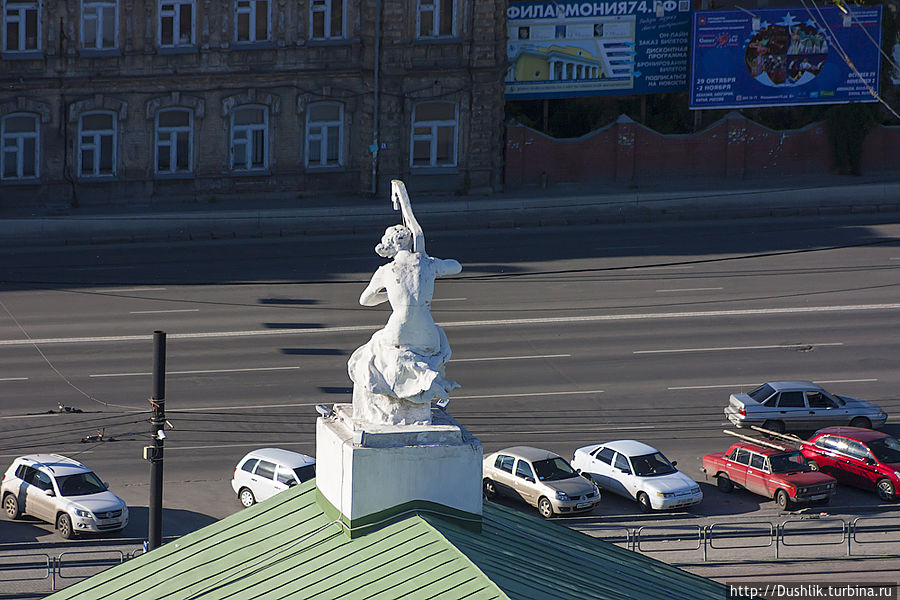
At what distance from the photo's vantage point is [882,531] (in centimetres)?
2895

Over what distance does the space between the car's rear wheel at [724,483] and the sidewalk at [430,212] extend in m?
24.8

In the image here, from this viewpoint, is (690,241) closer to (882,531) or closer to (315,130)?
(315,130)

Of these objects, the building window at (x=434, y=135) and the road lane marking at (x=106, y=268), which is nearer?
the road lane marking at (x=106, y=268)

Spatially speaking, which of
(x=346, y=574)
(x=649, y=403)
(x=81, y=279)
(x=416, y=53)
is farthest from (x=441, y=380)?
(x=416, y=53)

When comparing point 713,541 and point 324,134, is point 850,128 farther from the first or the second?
point 713,541

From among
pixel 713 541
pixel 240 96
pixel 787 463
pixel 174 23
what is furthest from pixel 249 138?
pixel 713 541

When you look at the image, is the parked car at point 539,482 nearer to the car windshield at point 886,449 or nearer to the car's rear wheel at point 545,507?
the car's rear wheel at point 545,507

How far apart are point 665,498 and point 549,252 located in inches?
854

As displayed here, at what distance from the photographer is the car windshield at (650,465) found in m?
31.5

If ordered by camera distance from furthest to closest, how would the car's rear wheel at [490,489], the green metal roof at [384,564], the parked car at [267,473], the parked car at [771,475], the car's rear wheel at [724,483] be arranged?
1. the car's rear wheel at [724,483]
2. the car's rear wheel at [490,489]
3. the parked car at [771,475]
4. the parked car at [267,473]
5. the green metal roof at [384,564]

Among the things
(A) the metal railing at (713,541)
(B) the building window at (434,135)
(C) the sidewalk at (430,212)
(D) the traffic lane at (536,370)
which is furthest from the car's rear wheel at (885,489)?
(B) the building window at (434,135)

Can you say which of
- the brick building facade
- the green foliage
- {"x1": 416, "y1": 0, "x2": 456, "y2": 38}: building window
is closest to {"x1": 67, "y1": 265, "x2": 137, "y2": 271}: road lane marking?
the brick building facade

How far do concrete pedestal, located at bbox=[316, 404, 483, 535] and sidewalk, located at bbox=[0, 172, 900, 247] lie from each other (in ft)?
142

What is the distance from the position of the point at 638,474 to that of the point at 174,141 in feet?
112
